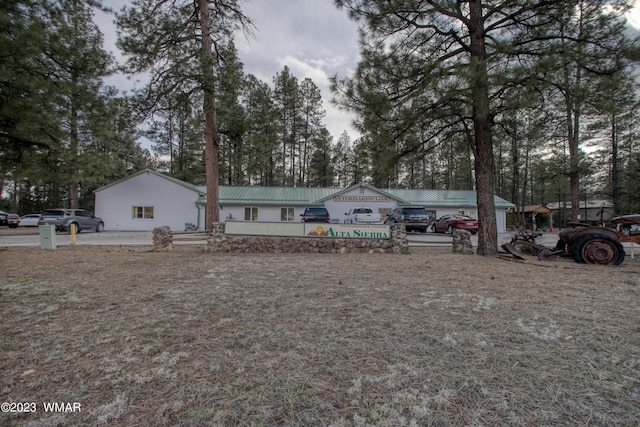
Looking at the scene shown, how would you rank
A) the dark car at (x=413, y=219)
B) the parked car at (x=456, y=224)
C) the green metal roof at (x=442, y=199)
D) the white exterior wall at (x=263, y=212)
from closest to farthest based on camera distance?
the parked car at (x=456, y=224) → the dark car at (x=413, y=219) → the white exterior wall at (x=263, y=212) → the green metal roof at (x=442, y=199)

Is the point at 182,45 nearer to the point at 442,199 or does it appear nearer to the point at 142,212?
the point at 142,212

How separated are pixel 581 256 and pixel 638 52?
4633 mm

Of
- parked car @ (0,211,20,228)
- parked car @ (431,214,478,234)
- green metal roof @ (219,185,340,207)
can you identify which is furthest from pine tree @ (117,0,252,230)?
parked car @ (0,211,20,228)

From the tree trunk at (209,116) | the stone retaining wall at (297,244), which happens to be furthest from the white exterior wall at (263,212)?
the stone retaining wall at (297,244)

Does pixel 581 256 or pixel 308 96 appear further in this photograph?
pixel 308 96

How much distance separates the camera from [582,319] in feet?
9.83

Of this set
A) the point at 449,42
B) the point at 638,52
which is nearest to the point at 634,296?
the point at 638,52

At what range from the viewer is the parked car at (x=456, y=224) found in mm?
17922

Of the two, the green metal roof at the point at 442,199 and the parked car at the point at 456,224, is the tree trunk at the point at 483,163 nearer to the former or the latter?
the parked car at the point at 456,224

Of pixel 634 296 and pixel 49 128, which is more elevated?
pixel 49 128

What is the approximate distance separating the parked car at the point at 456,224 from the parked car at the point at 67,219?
949 inches

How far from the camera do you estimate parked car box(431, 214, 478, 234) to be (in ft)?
58.8

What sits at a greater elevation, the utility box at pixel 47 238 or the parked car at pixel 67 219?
the parked car at pixel 67 219

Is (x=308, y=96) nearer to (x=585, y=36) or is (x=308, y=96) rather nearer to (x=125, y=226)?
(x=125, y=226)
